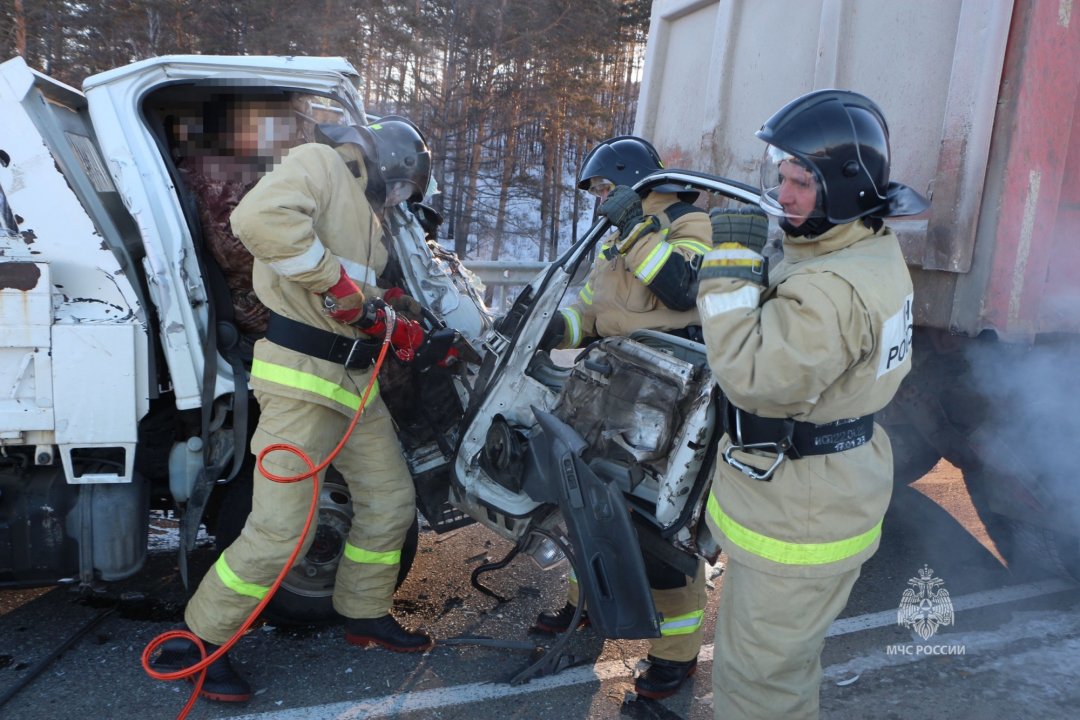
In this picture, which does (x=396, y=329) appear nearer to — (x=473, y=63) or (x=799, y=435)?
(x=799, y=435)

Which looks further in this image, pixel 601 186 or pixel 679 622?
pixel 601 186

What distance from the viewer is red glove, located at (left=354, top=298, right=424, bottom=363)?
2672 millimetres

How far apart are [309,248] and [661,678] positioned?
1.89 m

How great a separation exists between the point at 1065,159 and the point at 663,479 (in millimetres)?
2256

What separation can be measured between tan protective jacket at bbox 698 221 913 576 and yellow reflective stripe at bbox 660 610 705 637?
0.80 m

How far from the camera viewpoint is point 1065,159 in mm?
3248

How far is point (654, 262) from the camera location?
269 cm

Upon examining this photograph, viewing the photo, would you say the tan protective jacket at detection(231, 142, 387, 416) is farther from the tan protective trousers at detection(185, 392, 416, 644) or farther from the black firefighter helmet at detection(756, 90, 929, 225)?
the black firefighter helmet at detection(756, 90, 929, 225)

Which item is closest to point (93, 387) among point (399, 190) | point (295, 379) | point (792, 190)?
point (295, 379)

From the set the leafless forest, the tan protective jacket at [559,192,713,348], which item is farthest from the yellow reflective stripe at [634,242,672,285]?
the leafless forest

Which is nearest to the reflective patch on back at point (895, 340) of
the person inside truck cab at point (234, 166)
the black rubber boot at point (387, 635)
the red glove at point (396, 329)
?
the red glove at point (396, 329)

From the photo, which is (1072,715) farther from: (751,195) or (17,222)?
(17,222)

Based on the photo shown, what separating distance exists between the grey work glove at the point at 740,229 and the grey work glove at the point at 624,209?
73 cm

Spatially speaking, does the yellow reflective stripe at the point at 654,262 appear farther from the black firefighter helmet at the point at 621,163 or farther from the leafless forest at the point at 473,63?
the leafless forest at the point at 473,63
